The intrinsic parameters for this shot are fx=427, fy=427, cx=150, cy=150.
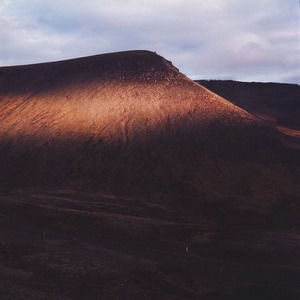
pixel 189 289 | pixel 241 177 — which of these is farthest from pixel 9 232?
pixel 241 177

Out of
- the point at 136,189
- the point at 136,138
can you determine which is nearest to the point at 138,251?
the point at 136,189

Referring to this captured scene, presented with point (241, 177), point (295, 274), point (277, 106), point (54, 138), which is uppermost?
point (277, 106)

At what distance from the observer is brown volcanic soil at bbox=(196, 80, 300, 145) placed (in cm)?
10162

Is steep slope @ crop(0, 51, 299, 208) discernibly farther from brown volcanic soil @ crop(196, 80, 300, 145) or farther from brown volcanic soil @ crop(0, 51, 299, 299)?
brown volcanic soil @ crop(196, 80, 300, 145)

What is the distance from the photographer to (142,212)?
35.4 meters

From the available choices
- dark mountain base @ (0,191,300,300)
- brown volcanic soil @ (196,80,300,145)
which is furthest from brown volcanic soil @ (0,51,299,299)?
brown volcanic soil @ (196,80,300,145)

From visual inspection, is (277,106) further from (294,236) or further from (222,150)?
(294,236)

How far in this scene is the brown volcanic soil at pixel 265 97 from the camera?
333 feet

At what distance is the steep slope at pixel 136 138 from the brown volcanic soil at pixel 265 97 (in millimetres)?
42249

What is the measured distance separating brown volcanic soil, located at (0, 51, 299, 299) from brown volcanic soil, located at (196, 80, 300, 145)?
42.8 meters

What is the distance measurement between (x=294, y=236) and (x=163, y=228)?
29.8 ft

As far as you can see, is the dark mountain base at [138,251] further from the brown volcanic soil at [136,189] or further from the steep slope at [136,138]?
the steep slope at [136,138]

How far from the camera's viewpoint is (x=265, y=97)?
114m

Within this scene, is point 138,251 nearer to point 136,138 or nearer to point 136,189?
point 136,189
